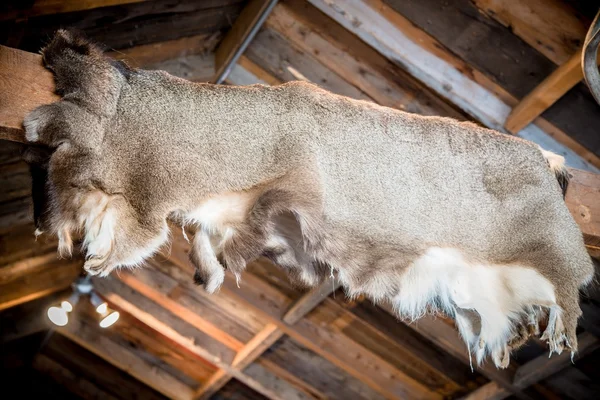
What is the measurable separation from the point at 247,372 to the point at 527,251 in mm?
4129

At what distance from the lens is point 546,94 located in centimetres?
309

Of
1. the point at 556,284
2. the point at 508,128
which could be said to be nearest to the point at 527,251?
the point at 556,284

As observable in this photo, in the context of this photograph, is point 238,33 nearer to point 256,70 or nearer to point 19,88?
point 256,70

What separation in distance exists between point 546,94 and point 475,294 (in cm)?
178

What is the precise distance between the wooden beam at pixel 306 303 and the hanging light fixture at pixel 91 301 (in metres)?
1.49

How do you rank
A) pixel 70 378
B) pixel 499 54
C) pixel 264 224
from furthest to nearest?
1. pixel 70 378
2. pixel 499 54
3. pixel 264 224

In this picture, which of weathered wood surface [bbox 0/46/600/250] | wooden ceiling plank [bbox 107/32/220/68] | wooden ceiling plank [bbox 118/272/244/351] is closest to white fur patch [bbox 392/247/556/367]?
weathered wood surface [bbox 0/46/600/250]

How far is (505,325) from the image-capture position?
1658 millimetres

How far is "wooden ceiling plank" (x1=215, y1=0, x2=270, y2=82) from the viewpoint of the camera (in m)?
3.30

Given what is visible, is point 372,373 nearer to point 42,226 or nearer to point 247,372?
point 247,372

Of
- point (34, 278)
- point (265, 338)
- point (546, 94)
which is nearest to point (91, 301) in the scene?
point (34, 278)

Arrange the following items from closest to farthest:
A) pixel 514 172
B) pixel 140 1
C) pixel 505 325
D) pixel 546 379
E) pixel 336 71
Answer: pixel 505 325 → pixel 514 172 → pixel 140 1 → pixel 336 71 → pixel 546 379

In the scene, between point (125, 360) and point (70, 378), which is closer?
point (125, 360)

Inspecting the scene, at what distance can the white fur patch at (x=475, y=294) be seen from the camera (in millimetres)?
1651
